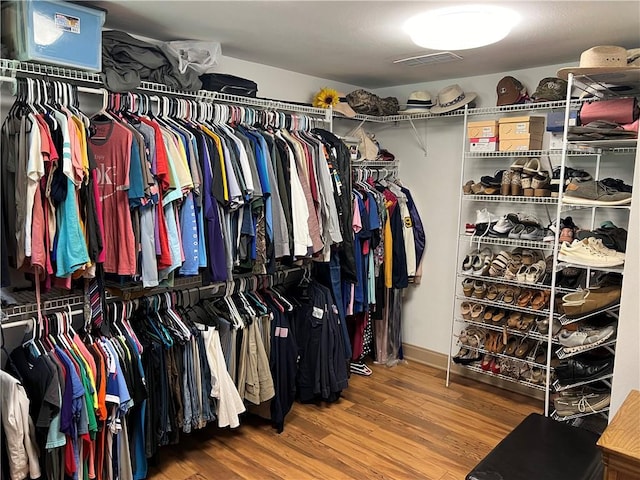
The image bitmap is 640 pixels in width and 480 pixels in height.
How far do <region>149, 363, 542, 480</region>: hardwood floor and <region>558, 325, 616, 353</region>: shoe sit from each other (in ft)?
2.57

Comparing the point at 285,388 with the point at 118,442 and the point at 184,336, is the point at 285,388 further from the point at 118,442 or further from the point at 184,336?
the point at 118,442

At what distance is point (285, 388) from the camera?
119 inches

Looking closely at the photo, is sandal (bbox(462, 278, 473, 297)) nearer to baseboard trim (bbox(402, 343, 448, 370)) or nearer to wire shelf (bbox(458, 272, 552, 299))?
wire shelf (bbox(458, 272, 552, 299))

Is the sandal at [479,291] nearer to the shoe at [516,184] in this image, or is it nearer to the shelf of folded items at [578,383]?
the shoe at [516,184]

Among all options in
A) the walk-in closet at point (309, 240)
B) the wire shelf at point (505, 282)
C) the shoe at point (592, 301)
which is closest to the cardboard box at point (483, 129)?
the walk-in closet at point (309, 240)

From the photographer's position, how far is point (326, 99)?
3.61 m

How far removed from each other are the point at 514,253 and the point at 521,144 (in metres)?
0.77

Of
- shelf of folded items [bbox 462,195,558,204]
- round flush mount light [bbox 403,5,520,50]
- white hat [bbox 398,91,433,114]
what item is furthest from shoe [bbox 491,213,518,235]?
round flush mount light [bbox 403,5,520,50]

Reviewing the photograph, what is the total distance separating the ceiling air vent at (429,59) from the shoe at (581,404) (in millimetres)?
2078

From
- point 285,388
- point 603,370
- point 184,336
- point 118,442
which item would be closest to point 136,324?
point 184,336

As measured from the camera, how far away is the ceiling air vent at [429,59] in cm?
307

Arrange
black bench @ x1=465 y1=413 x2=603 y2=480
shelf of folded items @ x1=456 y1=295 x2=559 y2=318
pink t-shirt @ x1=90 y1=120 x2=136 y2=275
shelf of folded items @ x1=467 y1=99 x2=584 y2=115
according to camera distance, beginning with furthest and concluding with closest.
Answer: shelf of folded items @ x1=456 y1=295 x2=559 y2=318 < shelf of folded items @ x1=467 y1=99 x2=584 y2=115 < pink t-shirt @ x1=90 y1=120 x2=136 y2=275 < black bench @ x1=465 y1=413 x2=603 y2=480

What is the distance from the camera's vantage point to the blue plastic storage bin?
202 cm

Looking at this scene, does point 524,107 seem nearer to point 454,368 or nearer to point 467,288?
point 467,288
